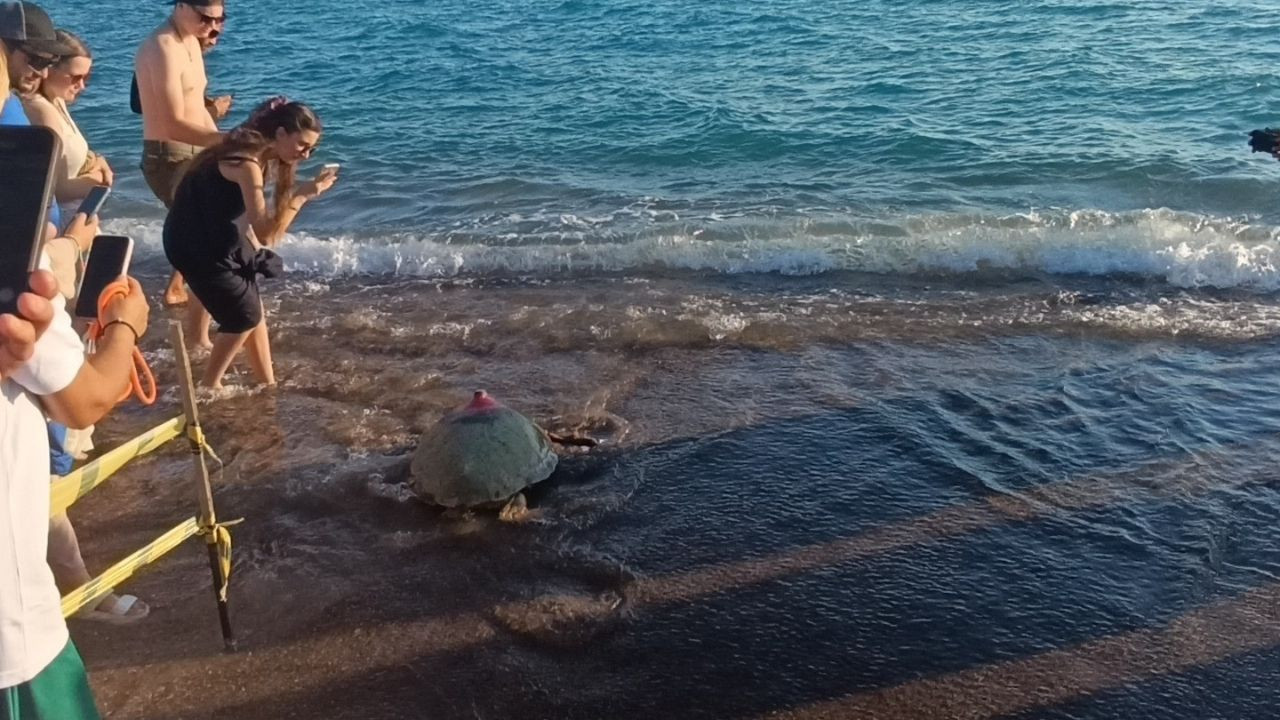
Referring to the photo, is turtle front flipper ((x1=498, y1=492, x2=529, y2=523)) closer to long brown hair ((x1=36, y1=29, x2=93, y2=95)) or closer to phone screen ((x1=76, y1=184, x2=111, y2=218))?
phone screen ((x1=76, y1=184, x2=111, y2=218))

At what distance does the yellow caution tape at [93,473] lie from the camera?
2992 mm

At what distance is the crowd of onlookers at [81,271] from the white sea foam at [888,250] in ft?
6.09

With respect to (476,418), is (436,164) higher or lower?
lower

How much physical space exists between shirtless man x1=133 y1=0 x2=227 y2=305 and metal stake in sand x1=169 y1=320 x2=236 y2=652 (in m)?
2.23

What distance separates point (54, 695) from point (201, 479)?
3.90ft

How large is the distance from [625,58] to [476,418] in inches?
437

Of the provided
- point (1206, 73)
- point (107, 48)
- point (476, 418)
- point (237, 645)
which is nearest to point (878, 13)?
point (1206, 73)

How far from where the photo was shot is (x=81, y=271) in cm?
339

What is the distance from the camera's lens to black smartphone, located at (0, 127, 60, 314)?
1.92 m

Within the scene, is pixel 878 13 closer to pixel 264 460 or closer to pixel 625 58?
pixel 625 58

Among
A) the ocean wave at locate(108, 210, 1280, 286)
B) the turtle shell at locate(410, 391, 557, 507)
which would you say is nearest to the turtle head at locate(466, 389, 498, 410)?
the turtle shell at locate(410, 391, 557, 507)

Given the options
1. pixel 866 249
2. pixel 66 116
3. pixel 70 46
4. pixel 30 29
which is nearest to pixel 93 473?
pixel 30 29

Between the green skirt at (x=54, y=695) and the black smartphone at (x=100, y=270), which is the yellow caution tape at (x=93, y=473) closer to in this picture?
the black smartphone at (x=100, y=270)

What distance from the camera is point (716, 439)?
5.15 m
